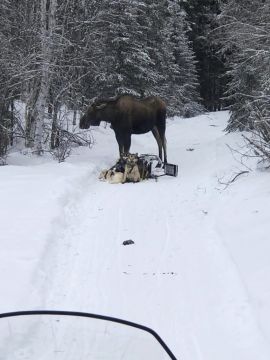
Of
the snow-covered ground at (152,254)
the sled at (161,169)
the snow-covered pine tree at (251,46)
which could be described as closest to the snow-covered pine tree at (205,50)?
the snow-covered pine tree at (251,46)

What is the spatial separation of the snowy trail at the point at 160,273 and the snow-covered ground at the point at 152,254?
1 centimetres

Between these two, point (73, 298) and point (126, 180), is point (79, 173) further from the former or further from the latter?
point (73, 298)

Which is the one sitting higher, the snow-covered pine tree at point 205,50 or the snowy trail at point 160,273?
the snow-covered pine tree at point 205,50

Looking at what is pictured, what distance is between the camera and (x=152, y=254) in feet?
20.3

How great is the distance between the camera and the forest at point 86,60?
39.6ft

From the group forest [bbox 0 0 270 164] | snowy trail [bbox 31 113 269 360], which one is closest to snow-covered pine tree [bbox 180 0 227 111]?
forest [bbox 0 0 270 164]

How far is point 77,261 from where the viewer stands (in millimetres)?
5879

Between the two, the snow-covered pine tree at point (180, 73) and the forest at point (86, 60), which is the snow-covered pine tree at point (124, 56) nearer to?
the forest at point (86, 60)

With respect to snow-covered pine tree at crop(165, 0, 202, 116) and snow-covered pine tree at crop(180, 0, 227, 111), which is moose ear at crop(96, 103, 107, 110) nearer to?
snow-covered pine tree at crop(165, 0, 202, 116)

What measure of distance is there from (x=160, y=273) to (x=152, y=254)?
641mm

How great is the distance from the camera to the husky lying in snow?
1091cm

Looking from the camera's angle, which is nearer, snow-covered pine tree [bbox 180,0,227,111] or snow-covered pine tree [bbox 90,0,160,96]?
snow-covered pine tree [bbox 90,0,160,96]

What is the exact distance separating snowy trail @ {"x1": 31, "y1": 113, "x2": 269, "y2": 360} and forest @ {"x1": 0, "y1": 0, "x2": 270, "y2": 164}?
2.68 metres

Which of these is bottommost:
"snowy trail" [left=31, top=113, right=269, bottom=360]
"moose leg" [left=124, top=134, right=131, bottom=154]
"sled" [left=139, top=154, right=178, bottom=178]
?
"snowy trail" [left=31, top=113, right=269, bottom=360]
